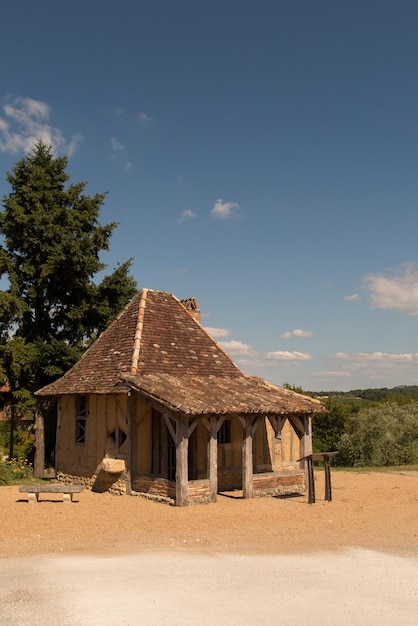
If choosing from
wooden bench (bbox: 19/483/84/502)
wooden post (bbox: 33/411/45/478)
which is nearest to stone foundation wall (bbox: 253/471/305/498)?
wooden bench (bbox: 19/483/84/502)

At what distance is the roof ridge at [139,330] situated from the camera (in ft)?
50.6

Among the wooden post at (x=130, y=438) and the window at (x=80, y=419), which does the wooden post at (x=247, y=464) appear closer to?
the wooden post at (x=130, y=438)

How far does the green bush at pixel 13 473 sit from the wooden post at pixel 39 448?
11.3 inches

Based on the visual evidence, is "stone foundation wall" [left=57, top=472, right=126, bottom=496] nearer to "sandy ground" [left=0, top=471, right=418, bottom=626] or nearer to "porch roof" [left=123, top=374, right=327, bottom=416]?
"sandy ground" [left=0, top=471, right=418, bottom=626]

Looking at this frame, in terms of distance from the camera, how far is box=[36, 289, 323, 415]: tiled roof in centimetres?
1374

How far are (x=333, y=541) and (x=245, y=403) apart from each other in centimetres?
490

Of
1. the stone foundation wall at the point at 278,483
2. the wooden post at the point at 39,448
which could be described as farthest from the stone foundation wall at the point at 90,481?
the stone foundation wall at the point at 278,483

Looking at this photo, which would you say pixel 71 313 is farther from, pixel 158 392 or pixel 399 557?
pixel 399 557

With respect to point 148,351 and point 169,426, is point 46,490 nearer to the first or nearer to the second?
point 169,426

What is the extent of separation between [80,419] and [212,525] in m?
7.33

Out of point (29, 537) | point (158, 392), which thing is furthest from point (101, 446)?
point (29, 537)

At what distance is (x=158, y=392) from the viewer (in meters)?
13.2

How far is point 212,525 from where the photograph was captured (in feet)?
35.4

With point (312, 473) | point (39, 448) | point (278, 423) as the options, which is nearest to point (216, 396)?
point (278, 423)
